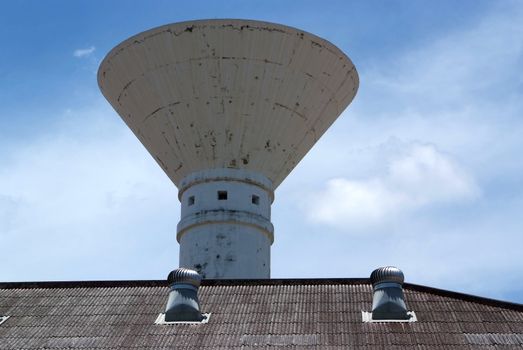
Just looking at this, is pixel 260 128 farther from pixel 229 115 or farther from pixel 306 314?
pixel 306 314

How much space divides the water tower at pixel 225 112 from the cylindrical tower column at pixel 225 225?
25mm

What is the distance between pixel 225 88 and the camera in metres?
22.6

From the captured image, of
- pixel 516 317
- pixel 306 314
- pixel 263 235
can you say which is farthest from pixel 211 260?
pixel 516 317

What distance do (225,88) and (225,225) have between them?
3382mm

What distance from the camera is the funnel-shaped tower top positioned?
73.8 feet

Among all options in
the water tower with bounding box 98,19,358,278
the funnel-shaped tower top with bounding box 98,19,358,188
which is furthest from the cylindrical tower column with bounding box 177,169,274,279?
the funnel-shaped tower top with bounding box 98,19,358,188

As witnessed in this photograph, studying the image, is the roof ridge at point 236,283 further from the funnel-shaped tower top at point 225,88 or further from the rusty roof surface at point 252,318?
the funnel-shaped tower top at point 225,88

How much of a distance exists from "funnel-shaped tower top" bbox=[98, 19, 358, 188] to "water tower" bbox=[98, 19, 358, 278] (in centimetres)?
2

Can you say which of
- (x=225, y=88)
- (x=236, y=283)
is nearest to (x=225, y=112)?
(x=225, y=88)

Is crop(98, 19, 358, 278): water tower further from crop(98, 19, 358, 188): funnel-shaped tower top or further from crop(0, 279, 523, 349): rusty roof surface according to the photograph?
crop(0, 279, 523, 349): rusty roof surface

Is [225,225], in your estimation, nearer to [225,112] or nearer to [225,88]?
[225,112]

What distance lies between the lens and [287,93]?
22922mm

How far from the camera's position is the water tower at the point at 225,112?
73.5 ft

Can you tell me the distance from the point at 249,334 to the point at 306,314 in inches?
56.0
